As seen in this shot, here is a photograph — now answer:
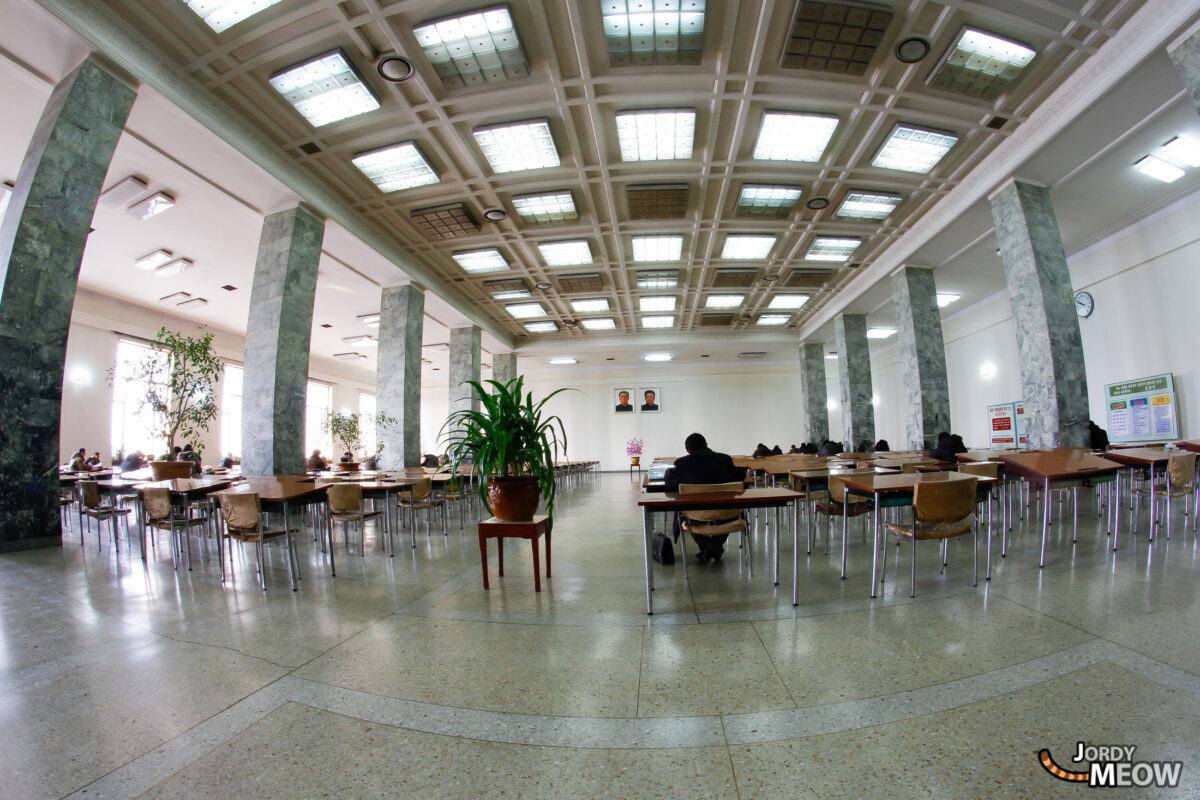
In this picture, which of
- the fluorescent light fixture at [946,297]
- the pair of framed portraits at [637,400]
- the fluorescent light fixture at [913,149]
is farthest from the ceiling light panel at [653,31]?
the pair of framed portraits at [637,400]

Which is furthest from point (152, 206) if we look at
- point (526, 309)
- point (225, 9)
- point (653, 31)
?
point (653, 31)

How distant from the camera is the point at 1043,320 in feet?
A: 19.5

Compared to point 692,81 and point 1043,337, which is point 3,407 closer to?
point 692,81

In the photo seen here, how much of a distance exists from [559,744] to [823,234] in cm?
946

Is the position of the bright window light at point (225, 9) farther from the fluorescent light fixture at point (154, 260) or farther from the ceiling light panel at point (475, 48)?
the fluorescent light fixture at point (154, 260)

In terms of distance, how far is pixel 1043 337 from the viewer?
5973 mm

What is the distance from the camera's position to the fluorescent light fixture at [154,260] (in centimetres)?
848

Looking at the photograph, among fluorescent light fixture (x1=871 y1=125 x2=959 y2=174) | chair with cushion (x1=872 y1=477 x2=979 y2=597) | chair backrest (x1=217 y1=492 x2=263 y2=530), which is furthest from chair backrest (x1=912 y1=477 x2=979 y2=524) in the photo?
fluorescent light fixture (x1=871 y1=125 x2=959 y2=174)

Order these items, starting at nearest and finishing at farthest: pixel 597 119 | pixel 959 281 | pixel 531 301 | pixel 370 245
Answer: pixel 597 119 → pixel 370 245 → pixel 959 281 → pixel 531 301

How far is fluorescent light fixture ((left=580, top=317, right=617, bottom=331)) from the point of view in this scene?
13492mm

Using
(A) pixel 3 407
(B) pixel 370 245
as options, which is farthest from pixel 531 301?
(A) pixel 3 407

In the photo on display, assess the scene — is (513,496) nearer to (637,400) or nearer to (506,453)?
(506,453)

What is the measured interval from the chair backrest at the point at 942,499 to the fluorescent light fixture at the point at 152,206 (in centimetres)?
960

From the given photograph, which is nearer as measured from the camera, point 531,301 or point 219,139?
point 219,139
